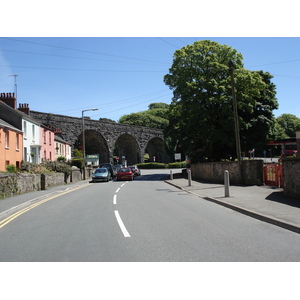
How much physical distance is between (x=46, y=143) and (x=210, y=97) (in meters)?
22.1

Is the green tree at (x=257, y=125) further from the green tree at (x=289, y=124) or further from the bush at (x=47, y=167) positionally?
the green tree at (x=289, y=124)

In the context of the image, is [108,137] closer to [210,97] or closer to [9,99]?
[9,99]

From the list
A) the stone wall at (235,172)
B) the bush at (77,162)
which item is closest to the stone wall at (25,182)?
the stone wall at (235,172)

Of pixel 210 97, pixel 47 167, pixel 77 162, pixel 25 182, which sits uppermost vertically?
pixel 210 97

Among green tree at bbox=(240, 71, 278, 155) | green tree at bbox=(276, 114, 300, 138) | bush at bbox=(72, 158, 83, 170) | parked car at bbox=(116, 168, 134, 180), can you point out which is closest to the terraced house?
parked car at bbox=(116, 168, 134, 180)

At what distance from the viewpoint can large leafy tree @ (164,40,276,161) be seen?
29516 millimetres

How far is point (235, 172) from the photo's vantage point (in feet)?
69.5

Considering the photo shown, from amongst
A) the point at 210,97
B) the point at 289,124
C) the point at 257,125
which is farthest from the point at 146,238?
the point at 289,124

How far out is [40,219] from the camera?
392 inches

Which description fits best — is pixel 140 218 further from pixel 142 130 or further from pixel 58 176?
pixel 142 130

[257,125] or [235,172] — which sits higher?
[257,125]

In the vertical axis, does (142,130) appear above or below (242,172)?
above
